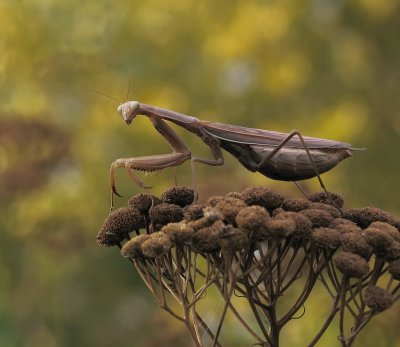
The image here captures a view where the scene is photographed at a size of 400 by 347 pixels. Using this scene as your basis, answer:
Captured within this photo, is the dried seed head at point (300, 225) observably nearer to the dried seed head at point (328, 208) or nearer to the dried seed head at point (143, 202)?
the dried seed head at point (328, 208)

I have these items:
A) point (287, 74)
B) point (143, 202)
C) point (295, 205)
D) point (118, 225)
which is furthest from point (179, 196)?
point (287, 74)

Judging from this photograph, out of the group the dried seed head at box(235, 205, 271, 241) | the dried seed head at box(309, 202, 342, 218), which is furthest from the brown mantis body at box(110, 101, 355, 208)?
the dried seed head at box(235, 205, 271, 241)

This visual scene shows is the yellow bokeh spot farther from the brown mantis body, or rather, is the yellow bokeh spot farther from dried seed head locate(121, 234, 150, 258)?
dried seed head locate(121, 234, 150, 258)

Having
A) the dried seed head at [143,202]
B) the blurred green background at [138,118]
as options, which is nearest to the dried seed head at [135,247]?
the dried seed head at [143,202]

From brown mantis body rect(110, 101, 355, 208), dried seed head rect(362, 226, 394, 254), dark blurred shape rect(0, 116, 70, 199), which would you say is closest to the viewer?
dried seed head rect(362, 226, 394, 254)

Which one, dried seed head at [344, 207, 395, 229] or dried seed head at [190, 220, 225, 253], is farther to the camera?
dried seed head at [344, 207, 395, 229]

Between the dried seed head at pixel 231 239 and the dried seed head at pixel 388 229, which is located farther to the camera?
the dried seed head at pixel 388 229
